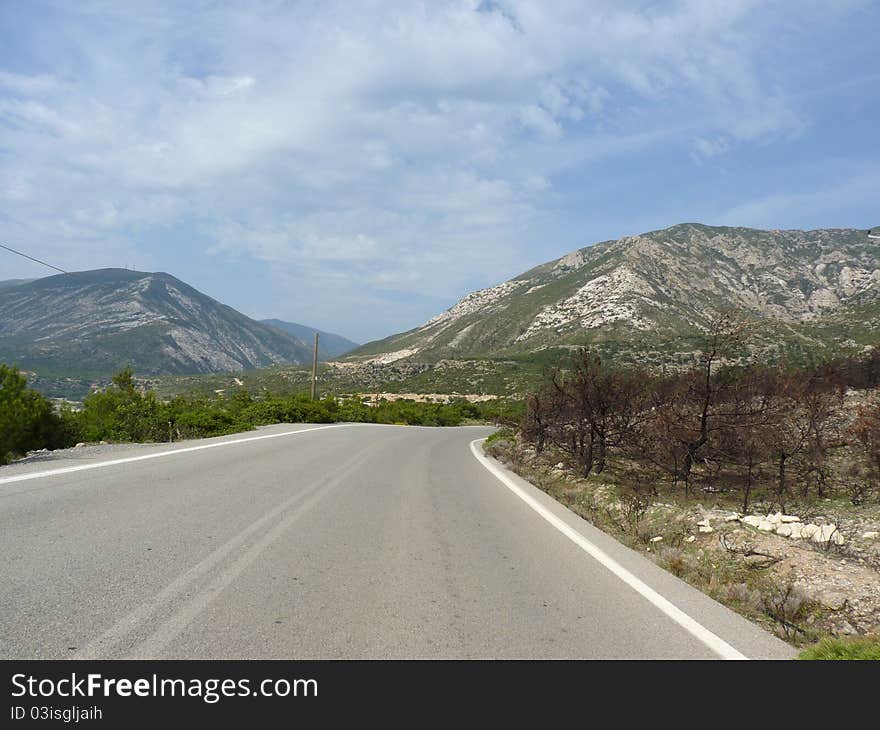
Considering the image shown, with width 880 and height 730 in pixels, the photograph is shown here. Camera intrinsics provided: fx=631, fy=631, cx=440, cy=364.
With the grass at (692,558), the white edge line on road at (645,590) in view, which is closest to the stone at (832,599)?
the grass at (692,558)

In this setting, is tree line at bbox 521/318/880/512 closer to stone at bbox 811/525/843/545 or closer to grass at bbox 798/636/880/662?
stone at bbox 811/525/843/545

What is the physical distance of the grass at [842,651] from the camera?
4.11 meters

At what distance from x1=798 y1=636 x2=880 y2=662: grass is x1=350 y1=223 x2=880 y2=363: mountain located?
103661 millimetres

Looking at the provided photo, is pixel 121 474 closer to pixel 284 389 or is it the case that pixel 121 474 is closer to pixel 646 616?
pixel 646 616

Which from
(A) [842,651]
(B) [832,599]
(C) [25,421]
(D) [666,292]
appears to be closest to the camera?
(A) [842,651]

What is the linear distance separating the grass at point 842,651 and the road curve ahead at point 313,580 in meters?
0.16

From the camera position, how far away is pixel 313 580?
5.27 metres

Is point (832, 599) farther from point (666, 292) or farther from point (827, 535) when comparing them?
point (666, 292)

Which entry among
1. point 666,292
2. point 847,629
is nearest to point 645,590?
point 847,629

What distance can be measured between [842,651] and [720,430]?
37.1 ft

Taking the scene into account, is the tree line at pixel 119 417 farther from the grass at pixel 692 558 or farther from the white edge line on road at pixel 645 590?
the grass at pixel 692 558

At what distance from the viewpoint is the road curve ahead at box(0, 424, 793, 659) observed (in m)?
3.95

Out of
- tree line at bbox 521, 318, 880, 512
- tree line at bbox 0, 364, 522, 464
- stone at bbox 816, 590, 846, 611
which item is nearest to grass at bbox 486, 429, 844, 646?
stone at bbox 816, 590, 846, 611
